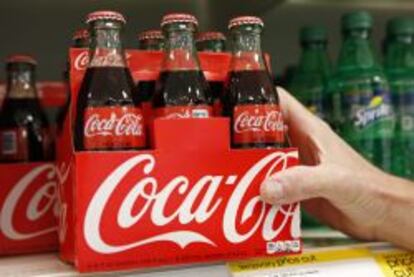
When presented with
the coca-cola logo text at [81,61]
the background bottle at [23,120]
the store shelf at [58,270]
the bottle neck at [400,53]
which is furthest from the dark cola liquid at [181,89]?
the bottle neck at [400,53]

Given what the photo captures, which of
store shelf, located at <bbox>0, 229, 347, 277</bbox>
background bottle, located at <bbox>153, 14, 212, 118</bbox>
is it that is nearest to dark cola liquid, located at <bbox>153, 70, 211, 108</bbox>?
background bottle, located at <bbox>153, 14, 212, 118</bbox>

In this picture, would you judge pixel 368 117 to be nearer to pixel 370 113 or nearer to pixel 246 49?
pixel 370 113

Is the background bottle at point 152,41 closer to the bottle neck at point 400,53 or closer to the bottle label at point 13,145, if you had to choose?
the bottle label at point 13,145

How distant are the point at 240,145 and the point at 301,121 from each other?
0.84ft

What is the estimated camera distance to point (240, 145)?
2.70ft

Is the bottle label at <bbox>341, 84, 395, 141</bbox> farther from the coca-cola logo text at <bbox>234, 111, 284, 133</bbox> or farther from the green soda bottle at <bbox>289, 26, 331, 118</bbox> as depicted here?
the coca-cola logo text at <bbox>234, 111, 284, 133</bbox>

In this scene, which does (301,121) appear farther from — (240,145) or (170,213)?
(170,213)

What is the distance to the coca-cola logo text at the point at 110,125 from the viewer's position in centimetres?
77

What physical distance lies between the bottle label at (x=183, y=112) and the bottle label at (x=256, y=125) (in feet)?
0.15

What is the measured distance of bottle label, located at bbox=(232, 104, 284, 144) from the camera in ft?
2.69

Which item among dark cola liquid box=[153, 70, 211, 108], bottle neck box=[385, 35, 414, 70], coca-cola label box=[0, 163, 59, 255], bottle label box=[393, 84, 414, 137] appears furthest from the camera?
bottle neck box=[385, 35, 414, 70]

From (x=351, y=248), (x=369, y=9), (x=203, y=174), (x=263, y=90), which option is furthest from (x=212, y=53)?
(x=369, y=9)

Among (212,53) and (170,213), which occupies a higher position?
(212,53)

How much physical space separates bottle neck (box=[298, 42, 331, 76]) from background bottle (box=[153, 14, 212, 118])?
55cm
